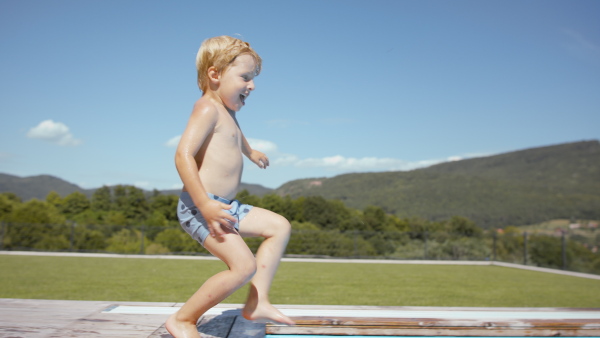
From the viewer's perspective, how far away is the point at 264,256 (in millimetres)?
1814

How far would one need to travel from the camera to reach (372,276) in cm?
779

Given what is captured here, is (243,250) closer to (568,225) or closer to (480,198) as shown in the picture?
(568,225)

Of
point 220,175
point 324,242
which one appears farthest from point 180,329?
point 324,242

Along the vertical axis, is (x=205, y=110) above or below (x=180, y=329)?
above

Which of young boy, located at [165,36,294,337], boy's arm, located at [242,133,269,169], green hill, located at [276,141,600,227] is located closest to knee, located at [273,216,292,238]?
young boy, located at [165,36,294,337]

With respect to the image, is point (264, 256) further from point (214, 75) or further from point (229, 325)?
point (214, 75)

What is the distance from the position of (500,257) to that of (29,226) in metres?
15.6

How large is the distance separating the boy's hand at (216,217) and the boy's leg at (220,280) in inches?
1.7

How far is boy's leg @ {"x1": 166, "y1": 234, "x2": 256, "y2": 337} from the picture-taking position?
163 cm

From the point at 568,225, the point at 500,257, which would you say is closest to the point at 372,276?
the point at 500,257

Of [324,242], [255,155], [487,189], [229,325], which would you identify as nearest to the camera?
[229,325]

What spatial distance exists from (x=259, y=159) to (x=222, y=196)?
1.46 ft

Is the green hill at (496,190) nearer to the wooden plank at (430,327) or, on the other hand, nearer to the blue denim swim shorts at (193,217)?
the wooden plank at (430,327)

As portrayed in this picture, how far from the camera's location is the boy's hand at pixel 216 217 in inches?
61.6
